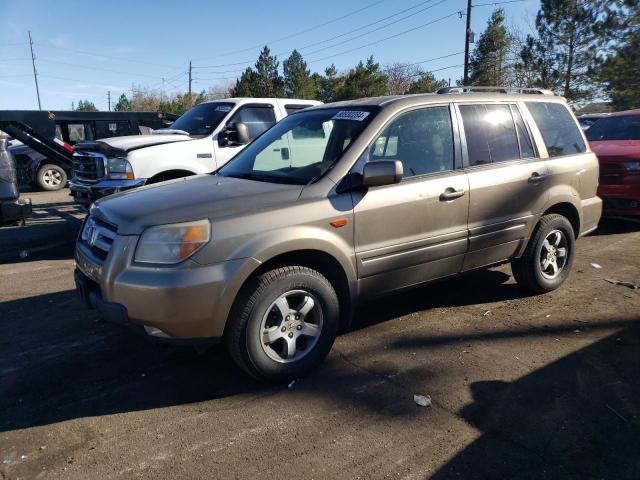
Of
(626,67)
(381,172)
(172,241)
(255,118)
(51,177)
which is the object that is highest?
(626,67)

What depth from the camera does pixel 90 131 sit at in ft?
46.3

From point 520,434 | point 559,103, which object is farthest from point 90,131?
point 520,434

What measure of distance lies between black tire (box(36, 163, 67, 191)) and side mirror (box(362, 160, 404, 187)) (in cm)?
1308

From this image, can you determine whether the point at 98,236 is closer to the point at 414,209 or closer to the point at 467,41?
the point at 414,209

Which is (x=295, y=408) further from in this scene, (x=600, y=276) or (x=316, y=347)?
(x=600, y=276)

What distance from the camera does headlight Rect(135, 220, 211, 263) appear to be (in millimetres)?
2936

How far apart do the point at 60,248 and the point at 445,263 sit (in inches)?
229

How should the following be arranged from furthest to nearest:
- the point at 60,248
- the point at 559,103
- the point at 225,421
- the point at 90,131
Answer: the point at 90,131 → the point at 60,248 → the point at 559,103 → the point at 225,421

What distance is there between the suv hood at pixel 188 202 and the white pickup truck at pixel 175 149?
312 cm

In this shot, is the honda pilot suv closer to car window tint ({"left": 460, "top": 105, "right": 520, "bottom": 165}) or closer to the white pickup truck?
car window tint ({"left": 460, "top": 105, "right": 520, "bottom": 165})

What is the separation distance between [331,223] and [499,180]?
1.75 meters

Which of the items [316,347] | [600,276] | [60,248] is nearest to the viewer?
[316,347]

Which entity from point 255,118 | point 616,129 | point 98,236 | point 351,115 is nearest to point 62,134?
point 255,118

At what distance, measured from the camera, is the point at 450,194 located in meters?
3.93
